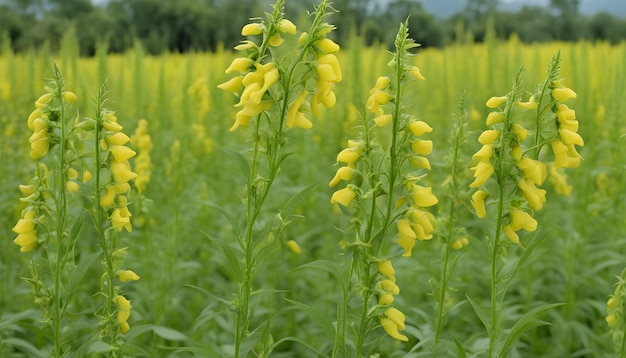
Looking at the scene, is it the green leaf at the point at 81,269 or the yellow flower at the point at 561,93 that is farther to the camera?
the green leaf at the point at 81,269

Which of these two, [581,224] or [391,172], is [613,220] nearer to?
[581,224]

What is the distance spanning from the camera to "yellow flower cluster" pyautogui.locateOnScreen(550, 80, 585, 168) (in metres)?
1.51

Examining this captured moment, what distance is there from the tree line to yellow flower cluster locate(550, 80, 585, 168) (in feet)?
43.3

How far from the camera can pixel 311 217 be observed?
4.07 meters

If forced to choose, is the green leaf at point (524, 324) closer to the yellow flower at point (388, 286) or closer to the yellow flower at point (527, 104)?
the yellow flower at point (388, 286)

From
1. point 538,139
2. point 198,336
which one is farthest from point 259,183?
point 198,336

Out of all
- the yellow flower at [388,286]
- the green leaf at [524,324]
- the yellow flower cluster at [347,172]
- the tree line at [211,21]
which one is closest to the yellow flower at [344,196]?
the yellow flower cluster at [347,172]

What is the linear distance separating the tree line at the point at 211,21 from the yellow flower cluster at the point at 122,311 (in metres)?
13.2

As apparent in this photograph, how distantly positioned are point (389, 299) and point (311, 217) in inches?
98.0

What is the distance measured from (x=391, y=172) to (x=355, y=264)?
24 centimetres

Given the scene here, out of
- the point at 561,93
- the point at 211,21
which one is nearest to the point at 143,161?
the point at 561,93

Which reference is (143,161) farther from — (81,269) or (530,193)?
(530,193)

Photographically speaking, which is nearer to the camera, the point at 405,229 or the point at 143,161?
the point at 405,229

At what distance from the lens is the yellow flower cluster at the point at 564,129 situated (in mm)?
1509
